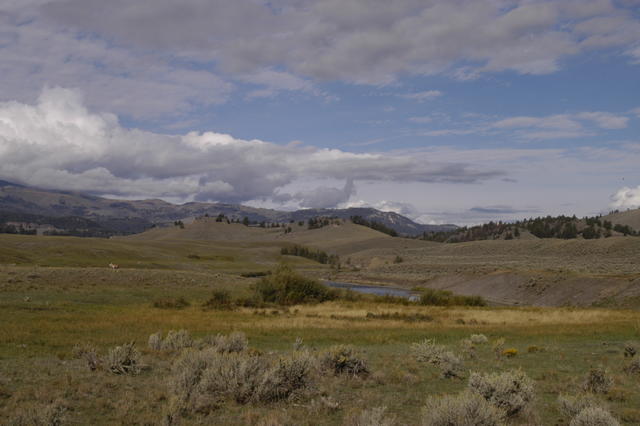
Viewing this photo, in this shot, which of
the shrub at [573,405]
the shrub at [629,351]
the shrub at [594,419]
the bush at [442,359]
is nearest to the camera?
the shrub at [594,419]

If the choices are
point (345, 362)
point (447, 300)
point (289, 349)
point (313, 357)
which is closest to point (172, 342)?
point (289, 349)

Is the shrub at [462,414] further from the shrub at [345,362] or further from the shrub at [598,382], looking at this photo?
the shrub at [598,382]

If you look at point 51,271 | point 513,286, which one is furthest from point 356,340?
point 513,286

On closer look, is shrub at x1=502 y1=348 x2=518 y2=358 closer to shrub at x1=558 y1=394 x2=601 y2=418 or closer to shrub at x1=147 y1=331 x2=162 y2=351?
shrub at x1=558 y1=394 x2=601 y2=418

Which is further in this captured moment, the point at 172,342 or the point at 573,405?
the point at 172,342

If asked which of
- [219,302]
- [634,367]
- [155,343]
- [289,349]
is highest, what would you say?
[634,367]

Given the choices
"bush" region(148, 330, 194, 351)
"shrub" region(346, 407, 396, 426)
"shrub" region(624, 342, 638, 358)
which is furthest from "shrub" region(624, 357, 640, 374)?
"bush" region(148, 330, 194, 351)

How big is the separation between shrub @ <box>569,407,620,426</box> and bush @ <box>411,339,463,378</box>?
5.17m

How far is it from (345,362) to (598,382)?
5789 mm

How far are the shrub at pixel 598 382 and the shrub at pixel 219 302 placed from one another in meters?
28.1

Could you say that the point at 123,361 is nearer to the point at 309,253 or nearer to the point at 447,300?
the point at 447,300

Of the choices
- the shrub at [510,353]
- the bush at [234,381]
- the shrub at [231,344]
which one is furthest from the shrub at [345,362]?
the shrub at [510,353]

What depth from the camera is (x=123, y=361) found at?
487 inches

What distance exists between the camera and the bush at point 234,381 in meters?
9.70
